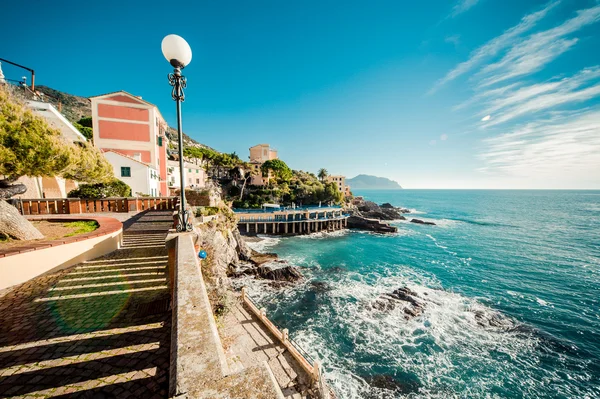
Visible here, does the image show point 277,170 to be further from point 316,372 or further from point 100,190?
point 316,372

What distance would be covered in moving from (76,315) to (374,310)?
17103 mm

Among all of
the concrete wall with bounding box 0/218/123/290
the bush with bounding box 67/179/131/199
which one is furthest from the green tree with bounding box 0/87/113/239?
the bush with bounding box 67/179/131/199

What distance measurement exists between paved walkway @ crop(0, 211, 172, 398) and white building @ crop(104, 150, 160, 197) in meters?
20.0

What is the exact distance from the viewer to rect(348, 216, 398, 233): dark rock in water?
4559 cm

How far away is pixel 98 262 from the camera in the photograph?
26.1 ft

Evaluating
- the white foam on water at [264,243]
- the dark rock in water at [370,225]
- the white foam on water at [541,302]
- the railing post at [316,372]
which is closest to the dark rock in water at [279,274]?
the white foam on water at [264,243]

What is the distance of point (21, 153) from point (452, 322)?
25.2 m

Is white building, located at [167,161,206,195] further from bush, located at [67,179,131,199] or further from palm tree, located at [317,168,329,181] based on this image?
palm tree, located at [317,168,329,181]

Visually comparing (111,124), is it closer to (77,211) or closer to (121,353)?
(77,211)

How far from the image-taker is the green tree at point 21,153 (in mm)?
7977

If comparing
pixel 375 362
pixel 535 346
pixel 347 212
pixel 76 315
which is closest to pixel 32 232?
pixel 76 315

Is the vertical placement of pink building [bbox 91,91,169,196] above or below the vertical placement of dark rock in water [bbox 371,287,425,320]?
above

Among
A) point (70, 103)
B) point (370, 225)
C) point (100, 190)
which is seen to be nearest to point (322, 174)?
point (370, 225)

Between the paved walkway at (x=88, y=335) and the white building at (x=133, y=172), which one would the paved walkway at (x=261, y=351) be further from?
the white building at (x=133, y=172)
